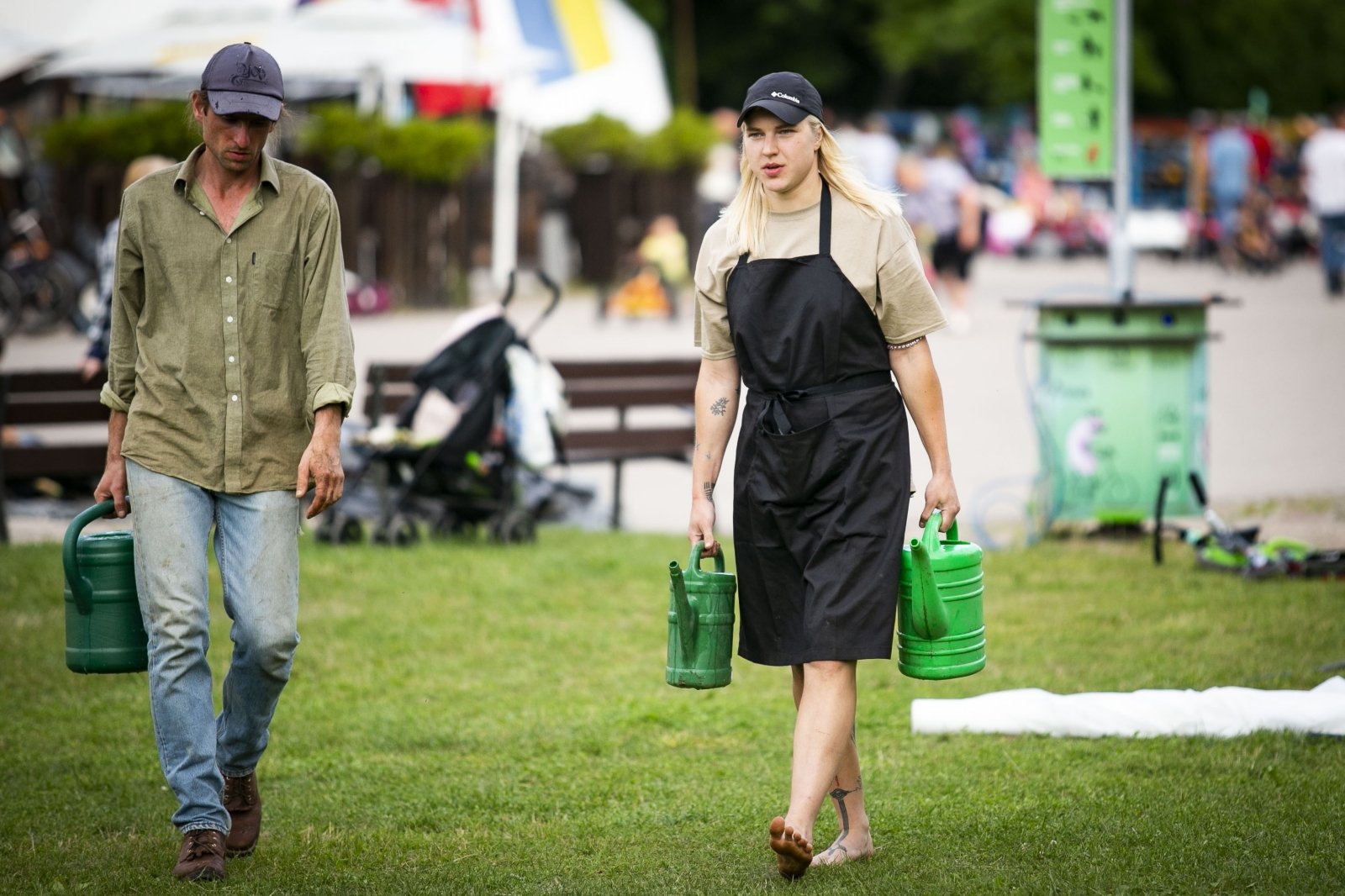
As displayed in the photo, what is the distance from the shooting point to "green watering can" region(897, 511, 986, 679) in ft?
14.4

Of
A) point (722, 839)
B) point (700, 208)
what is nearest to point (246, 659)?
point (722, 839)

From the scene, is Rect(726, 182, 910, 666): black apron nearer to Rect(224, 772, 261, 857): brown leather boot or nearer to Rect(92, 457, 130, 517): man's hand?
Rect(224, 772, 261, 857): brown leather boot

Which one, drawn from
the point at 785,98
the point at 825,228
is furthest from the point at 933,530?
the point at 785,98

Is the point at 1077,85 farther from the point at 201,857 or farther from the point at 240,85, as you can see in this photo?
the point at 201,857

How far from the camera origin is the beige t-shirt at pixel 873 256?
14.3ft

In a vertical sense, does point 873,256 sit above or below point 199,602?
above

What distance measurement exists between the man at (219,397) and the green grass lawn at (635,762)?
53 cm

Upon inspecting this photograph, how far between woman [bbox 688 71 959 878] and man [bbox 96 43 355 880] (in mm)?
1083

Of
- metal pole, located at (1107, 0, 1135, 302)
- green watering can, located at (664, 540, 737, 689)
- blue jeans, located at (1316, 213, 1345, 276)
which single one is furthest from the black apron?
blue jeans, located at (1316, 213, 1345, 276)

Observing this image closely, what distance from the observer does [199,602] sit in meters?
4.42

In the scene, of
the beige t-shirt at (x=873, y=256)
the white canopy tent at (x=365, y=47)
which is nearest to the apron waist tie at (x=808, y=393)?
the beige t-shirt at (x=873, y=256)

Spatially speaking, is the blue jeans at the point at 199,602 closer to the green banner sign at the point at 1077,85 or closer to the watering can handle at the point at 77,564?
the watering can handle at the point at 77,564

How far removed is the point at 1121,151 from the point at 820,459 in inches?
236

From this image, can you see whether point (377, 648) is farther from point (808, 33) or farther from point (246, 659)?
point (808, 33)
